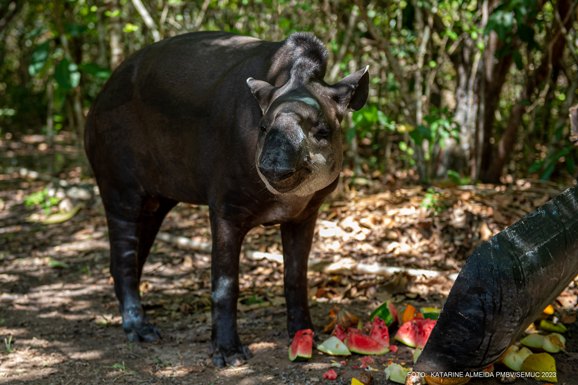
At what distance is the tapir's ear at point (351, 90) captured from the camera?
4.09 m

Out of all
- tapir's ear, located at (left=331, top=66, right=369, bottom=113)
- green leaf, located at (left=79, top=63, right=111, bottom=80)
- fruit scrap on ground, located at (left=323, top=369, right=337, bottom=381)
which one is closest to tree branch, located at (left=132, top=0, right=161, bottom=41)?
green leaf, located at (left=79, top=63, right=111, bottom=80)

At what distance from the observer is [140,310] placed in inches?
202

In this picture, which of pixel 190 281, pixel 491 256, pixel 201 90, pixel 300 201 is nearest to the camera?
pixel 491 256

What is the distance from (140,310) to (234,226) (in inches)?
48.2

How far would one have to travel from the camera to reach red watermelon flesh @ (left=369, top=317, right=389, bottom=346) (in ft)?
14.4

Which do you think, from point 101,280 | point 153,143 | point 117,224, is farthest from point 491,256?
point 101,280

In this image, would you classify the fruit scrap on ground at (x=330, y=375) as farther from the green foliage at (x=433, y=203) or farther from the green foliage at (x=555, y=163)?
the green foliage at (x=555, y=163)

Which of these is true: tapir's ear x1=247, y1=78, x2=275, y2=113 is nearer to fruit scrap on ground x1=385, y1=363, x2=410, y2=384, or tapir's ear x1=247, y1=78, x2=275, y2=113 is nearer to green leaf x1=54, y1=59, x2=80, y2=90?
fruit scrap on ground x1=385, y1=363, x2=410, y2=384

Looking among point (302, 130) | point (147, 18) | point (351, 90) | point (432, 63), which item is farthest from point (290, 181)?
point (147, 18)

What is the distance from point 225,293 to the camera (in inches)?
176

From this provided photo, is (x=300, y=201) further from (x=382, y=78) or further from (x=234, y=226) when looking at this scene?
(x=382, y=78)

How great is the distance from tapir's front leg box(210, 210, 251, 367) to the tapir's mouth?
0.75 meters

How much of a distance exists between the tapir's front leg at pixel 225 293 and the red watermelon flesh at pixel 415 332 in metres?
0.97

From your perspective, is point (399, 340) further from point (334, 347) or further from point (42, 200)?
point (42, 200)
